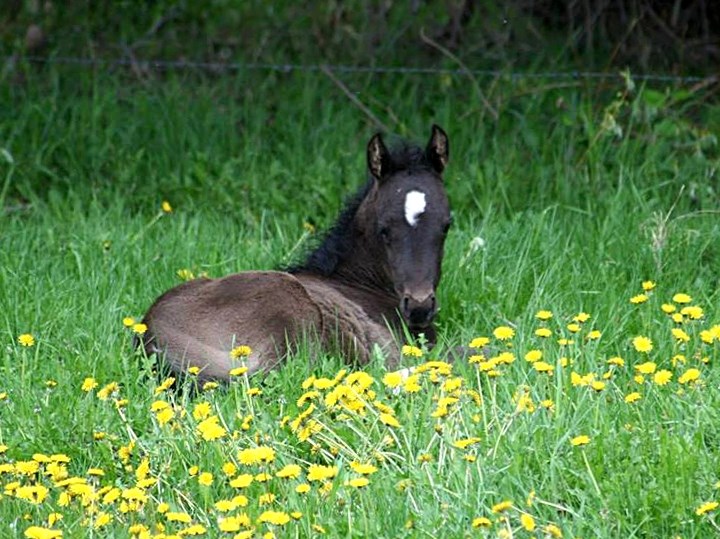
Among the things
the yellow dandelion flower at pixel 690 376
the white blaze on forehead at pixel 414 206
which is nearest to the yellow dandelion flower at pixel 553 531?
the yellow dandelion flower at pixel 690 376

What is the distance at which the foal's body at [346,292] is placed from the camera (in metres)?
5.82

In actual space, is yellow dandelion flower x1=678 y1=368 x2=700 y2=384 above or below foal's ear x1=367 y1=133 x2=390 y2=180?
below

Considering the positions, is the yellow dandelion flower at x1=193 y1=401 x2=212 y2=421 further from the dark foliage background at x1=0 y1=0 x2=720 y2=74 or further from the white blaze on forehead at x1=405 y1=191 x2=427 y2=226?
the dark foliage background at x1=0 y1=0 x2=720 y2=74

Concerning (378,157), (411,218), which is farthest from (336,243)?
(411,218)

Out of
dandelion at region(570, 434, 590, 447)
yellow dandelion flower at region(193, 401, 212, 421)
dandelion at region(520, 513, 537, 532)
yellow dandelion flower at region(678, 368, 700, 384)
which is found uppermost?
yellow dandelion flower at region(678, 368, 700, 384)

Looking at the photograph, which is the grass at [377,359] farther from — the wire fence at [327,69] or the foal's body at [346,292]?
the foal's body at [346,292]

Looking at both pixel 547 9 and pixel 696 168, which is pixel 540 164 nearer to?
pixel 696 168

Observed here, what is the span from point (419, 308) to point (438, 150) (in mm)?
855

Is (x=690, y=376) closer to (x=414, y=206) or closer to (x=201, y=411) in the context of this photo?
(x=201, y=411)

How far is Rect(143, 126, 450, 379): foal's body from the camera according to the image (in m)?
5.82

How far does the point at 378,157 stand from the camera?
6609mm

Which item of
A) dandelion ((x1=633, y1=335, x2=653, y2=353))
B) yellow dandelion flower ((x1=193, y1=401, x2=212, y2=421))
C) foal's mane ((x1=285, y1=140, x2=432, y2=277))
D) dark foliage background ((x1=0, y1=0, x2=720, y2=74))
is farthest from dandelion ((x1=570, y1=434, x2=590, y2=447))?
dark foliage background ((x1=0, y1=0, x2=720, y2=74))

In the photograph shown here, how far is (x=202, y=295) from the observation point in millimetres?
6023

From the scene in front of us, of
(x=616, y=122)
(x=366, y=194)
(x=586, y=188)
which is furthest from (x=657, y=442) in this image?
(x=616, y=122)
